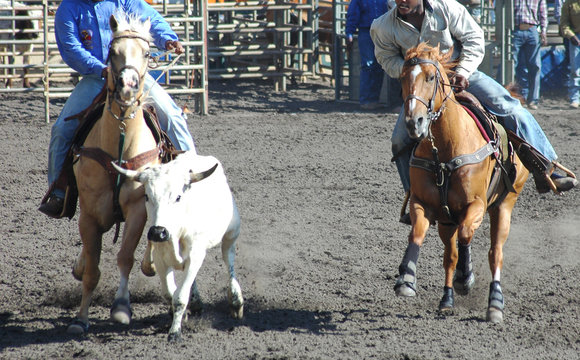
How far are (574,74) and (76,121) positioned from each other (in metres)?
10.8

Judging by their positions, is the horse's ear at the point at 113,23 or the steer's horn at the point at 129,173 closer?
the steer's horn at the point at 129,173

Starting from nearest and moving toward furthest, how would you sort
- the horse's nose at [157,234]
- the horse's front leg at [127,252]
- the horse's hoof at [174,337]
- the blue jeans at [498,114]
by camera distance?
the horse's nose at [157,234], the horse's hoof at [174,337], the horse's front leg at [127,252], the blue jeans at [498,114]

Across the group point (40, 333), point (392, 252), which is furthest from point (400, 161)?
point (40, 333)

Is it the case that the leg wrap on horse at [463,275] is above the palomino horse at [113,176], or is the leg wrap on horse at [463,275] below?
below


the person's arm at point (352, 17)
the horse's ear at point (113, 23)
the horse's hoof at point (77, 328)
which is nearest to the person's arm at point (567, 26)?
the person's arm at point (352, 17)

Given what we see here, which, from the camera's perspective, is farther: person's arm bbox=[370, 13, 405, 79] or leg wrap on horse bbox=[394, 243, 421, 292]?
person's arm bbox=[370, 13, 405, 79]

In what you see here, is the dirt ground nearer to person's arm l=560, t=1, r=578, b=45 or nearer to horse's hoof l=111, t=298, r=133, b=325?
horse's hoof l=111, t=298, r=133, b=325

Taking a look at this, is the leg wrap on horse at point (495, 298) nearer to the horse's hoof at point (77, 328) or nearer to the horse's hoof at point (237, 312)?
the horse's hoof at point (237, 312)

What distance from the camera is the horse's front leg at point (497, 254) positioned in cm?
549

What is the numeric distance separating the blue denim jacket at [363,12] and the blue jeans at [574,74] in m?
3.46

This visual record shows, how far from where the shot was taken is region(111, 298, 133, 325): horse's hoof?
518 cm

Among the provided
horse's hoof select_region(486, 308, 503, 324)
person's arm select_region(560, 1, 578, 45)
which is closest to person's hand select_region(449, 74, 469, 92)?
horse's hoof select_region(486, 308, 503, 324)

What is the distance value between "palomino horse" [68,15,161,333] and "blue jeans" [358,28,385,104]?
9.00m

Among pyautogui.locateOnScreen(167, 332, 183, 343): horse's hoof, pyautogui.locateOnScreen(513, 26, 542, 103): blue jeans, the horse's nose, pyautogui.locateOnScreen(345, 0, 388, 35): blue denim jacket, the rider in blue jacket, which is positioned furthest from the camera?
pyautogui.locateOnScreen(513, 26, 542, 103): blue jeans
